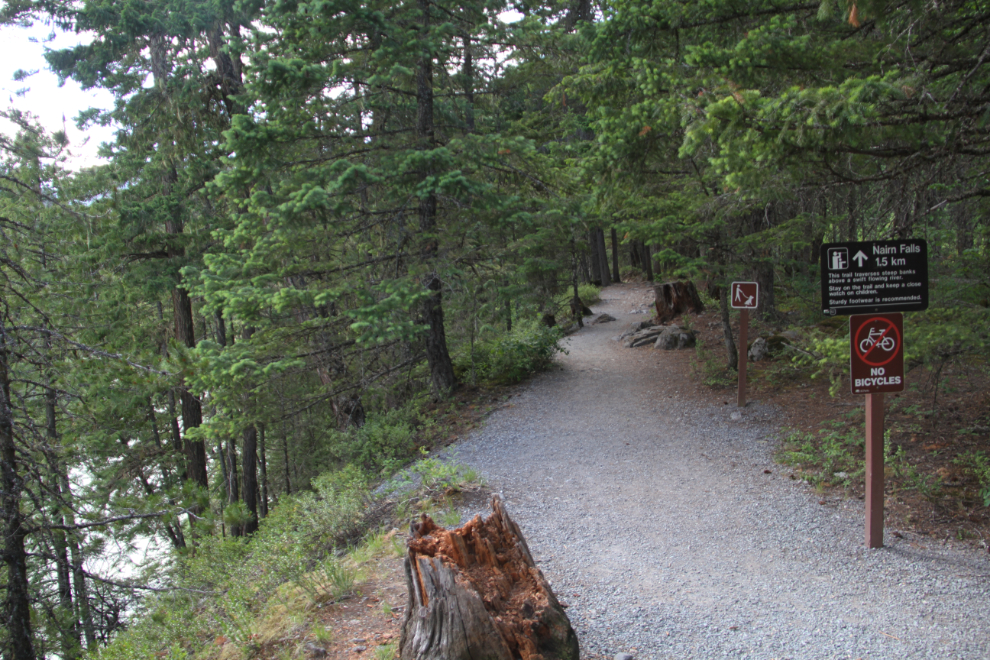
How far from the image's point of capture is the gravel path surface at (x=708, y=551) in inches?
166

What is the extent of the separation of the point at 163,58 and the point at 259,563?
10381 mm

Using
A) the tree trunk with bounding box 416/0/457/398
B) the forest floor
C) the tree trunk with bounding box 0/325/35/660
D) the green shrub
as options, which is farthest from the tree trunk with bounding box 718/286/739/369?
the tree trunk with bounding box 0/325/35/660

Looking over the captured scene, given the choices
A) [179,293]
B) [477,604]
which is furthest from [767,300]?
[179,293]

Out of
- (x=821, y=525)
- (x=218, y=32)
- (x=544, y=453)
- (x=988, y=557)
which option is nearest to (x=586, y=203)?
(x=544, y=453)

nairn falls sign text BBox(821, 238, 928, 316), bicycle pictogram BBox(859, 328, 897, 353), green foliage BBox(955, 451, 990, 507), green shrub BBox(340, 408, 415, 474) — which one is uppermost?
nairn falls sign text BBox(821, 238, 928, 316)

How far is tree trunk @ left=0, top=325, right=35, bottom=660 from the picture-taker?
4.75m

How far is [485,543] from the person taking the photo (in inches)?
157

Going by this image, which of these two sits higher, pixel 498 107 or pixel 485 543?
pixel 498 107

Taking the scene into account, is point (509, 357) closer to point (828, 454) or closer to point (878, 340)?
point (828, 454)

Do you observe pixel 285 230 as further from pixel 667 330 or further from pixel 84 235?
pixel 667 330

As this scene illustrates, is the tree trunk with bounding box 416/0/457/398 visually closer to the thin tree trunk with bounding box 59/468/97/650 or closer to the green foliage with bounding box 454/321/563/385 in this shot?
the green foliage with bounding box 454/321/563/385

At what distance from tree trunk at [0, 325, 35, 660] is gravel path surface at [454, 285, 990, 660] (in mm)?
4305

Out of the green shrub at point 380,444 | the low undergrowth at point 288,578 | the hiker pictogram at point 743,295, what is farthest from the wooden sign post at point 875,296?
the green shrub at point 380,444

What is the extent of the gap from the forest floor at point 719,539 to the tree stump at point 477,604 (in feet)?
1.63
